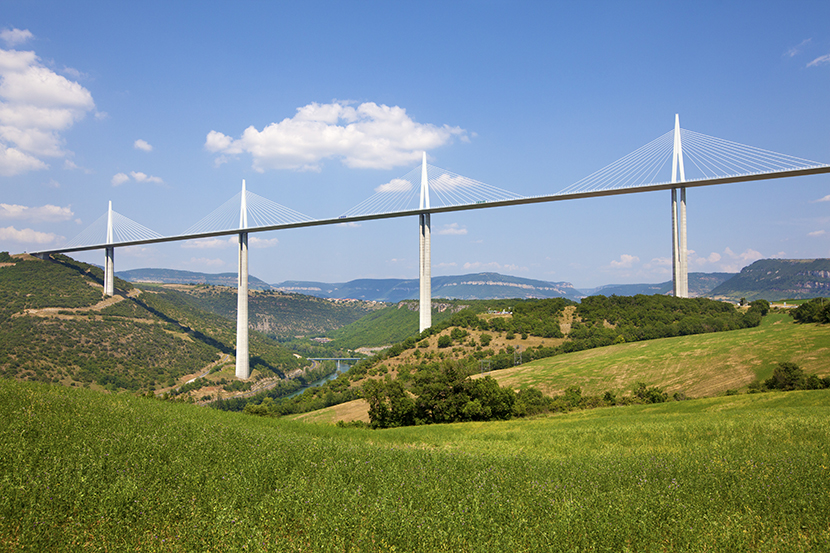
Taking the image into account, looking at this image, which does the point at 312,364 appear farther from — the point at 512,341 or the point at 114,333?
the point at 512,341

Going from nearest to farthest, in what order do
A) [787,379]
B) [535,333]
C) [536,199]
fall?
1. [787,379]
2. [536,199]
3. [535,333]

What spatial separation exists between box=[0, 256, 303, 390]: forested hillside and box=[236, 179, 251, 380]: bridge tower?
6.77 metres

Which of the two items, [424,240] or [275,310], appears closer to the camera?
[424,240]

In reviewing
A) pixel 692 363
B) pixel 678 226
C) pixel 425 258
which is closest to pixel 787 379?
pixel 692 363

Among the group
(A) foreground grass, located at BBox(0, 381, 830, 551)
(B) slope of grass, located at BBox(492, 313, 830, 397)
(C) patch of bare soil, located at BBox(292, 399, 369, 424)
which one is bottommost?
(C) patch of bare soil, located at BBox(292, 399, 369, 424)

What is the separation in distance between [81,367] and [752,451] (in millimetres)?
73163

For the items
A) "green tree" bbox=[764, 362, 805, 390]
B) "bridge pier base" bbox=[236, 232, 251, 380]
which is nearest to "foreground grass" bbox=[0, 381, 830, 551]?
"green tree" bbox=[764, 362, 805, 390]

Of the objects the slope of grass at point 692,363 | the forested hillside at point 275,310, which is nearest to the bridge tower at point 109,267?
the forested hillside at point 275,310

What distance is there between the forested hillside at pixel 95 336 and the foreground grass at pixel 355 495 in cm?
6039

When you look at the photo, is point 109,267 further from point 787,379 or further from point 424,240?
point 787,379

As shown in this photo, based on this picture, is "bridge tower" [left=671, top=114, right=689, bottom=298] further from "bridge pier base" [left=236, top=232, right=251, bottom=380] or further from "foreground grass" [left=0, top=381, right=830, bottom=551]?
"bridge pier base" [left=236, top=232, right=251, bottom=380]

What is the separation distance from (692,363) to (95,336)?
80.3 meters

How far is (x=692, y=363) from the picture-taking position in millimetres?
38688

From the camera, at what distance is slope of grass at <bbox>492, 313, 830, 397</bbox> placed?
33.2 metres
